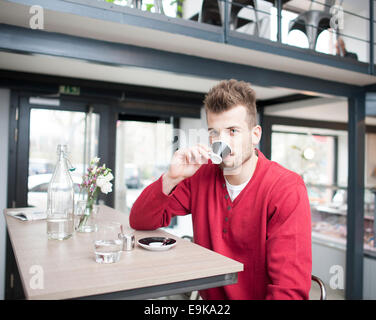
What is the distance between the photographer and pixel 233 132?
146 centimetres

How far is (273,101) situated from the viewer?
474cm

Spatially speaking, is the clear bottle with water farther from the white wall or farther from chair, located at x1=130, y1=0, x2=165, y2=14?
the white wall

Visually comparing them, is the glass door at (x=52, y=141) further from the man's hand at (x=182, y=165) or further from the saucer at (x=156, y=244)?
the saucer at (x=156, y=244)

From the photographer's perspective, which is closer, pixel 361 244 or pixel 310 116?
pixel 361 244

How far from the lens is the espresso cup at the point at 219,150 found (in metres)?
1.42

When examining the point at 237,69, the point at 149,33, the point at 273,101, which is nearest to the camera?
the point at 149,33

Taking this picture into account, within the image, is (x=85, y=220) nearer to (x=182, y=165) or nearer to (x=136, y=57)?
(x=182, y=165)

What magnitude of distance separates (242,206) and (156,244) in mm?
419

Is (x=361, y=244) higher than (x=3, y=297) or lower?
higher

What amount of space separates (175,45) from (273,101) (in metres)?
2.61

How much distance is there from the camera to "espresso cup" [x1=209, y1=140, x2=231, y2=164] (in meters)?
1.42

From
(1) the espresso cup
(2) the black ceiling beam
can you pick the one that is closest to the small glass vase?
(1) the espresso cup
